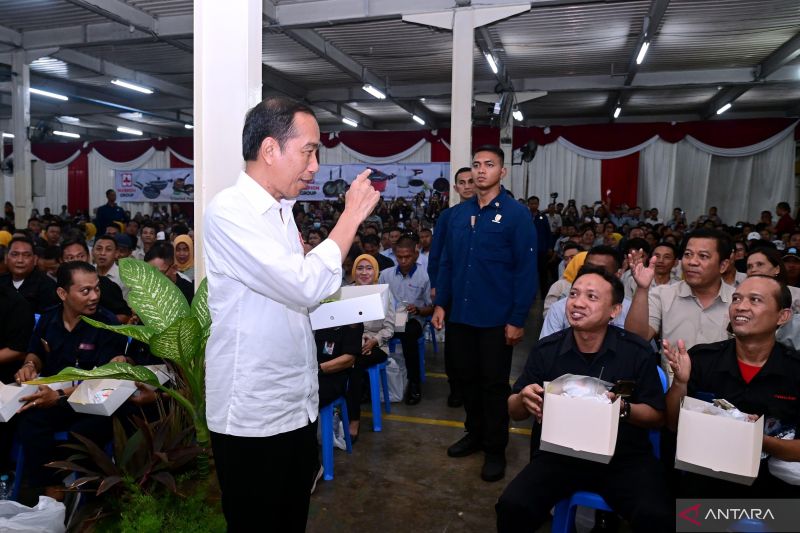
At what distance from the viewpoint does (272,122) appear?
137 centimetres

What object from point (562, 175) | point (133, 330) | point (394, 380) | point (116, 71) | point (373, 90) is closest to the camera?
point (133, 330)

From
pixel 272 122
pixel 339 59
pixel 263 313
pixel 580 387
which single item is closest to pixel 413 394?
pixel 580 387

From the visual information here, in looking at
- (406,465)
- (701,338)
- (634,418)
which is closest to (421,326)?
(406,465)

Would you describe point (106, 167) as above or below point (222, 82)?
above

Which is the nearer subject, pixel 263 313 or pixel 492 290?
pixel 263 313

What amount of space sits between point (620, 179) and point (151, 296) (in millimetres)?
13931

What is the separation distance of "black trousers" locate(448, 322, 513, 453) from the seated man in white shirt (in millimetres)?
250

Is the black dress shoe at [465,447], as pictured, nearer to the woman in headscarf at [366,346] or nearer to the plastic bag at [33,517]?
the woman in headscarf at [366,346]

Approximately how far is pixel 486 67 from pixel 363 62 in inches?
86.9

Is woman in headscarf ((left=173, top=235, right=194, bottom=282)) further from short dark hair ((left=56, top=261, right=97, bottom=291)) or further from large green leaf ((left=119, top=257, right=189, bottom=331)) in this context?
large green leaf ((left=119, top=257, right=189, bottom=331))

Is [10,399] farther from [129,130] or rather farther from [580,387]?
[129,130]

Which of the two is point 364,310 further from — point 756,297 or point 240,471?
point 756,297

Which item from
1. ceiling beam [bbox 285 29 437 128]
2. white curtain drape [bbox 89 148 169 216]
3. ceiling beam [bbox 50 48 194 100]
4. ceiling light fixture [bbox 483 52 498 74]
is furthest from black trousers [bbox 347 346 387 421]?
white curtain drape [bbox 89 148 169 216]

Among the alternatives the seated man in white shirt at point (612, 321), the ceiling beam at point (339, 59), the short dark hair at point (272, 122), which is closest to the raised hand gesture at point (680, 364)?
the seated man in white shirt at point (612, 321)
